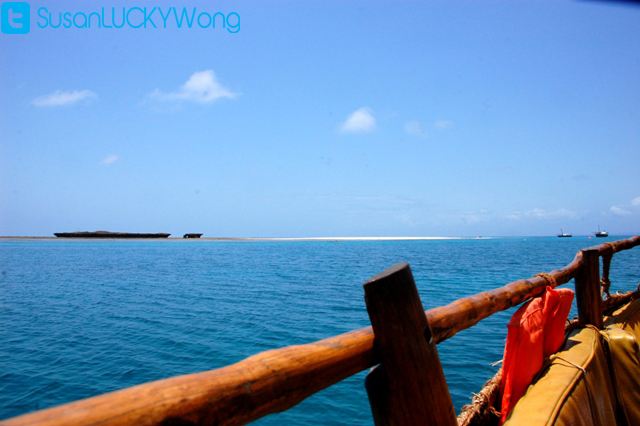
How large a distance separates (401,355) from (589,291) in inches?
151

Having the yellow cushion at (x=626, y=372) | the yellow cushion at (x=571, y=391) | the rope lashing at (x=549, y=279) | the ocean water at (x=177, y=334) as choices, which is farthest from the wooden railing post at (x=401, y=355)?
the ocean water at (x=177, y=334)

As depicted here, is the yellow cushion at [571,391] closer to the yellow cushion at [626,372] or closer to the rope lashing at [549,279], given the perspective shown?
the yellow cushion at [626,372]

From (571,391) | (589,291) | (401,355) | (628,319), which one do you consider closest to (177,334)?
(589,291)

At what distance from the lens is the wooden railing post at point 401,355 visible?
65.1 inches

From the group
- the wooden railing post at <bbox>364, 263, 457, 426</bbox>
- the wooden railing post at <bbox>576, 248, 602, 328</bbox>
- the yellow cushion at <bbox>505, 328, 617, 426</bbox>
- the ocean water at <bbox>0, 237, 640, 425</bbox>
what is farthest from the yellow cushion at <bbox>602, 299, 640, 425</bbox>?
the ocean water at <bbox>0, 237, 640, 425</bbox>

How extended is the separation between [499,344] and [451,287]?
12062mm

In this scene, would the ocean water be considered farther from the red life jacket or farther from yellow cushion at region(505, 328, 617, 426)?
the red life jacket

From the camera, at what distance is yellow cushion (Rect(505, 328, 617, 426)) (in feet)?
7.84

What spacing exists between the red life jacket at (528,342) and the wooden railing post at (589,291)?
1.42 metres

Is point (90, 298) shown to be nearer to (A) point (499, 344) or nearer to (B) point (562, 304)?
(A) point (499, 344)

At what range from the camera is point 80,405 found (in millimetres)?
889

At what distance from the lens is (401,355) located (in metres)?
1.67

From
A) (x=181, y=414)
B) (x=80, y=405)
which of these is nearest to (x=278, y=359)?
(x=181, y=414)

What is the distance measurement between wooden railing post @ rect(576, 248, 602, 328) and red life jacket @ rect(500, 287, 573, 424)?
1.42 m
